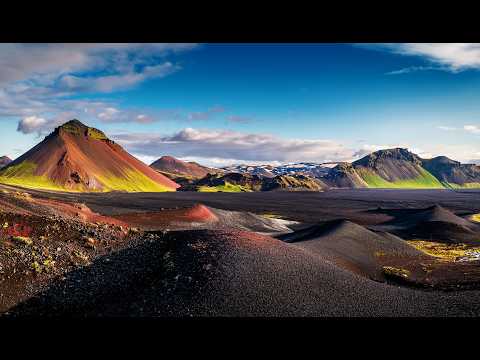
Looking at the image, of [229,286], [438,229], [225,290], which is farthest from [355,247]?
[438,229]

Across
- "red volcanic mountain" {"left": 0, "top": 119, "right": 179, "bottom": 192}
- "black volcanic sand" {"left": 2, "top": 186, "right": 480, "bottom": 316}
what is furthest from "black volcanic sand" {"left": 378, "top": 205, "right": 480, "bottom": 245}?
"red volcanic mountain" {"left": 0, "top": 119, "right": 179, "bottom": 192}

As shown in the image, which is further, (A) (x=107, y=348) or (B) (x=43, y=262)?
(B) (x=43, y=262)

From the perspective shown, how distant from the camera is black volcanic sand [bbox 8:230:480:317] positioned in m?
15.8

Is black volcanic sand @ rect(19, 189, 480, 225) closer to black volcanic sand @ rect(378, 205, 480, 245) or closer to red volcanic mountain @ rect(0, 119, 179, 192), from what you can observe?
black volcanic sand @ rect(378, 205, 480, 245)

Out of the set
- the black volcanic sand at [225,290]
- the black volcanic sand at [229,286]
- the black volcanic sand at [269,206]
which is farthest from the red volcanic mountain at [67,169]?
the black volcanic sand at [225,290]

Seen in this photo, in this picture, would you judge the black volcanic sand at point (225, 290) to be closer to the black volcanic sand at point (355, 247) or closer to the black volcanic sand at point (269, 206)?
the black volcanic sand at point (355, 247)

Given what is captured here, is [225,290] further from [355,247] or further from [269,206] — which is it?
[269,206]

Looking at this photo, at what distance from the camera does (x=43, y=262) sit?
19391 mm

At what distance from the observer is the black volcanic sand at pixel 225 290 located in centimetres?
1575

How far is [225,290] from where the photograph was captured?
1720 centimetres
